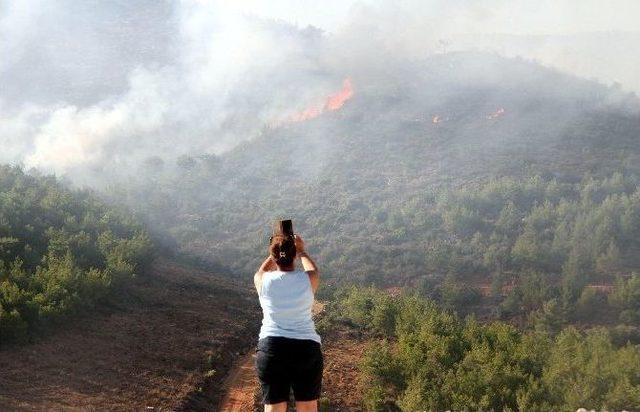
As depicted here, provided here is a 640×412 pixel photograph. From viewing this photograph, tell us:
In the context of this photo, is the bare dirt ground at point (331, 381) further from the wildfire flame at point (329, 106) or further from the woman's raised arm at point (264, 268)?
the wildfire flame at point (329, 106)

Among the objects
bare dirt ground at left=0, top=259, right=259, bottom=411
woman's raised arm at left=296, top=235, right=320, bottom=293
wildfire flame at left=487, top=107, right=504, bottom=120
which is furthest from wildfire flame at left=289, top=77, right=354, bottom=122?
woman's raised arm at left=296, top=235, right=320, bottom=293

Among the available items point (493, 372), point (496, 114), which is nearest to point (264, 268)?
point (493, 372)

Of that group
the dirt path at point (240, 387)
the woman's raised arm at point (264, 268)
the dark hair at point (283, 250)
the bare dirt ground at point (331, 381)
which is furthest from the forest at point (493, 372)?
the dark hair at point (283, 250)

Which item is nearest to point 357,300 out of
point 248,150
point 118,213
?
point 118,213

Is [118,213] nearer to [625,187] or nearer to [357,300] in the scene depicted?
[357,300]

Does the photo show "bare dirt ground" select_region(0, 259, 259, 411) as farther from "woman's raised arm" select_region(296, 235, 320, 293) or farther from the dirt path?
"woman's raised arm" select_region(296, 235, 320, 293)

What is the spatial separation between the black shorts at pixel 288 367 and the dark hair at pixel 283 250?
0.57 m

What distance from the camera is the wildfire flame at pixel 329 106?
49.8m

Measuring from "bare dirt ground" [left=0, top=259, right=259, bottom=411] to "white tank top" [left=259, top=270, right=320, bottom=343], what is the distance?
16.4 feet

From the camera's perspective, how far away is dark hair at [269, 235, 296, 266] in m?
3.94

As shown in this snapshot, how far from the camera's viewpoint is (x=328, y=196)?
32.8 meters

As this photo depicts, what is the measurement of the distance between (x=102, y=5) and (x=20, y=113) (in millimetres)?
18942

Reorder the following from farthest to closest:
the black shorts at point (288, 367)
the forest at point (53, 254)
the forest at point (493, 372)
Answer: the forest at point (53, 254)
the forest at point (493, 372)
the black shorts at point (288, 367)

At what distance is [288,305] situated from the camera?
12.8 feet
